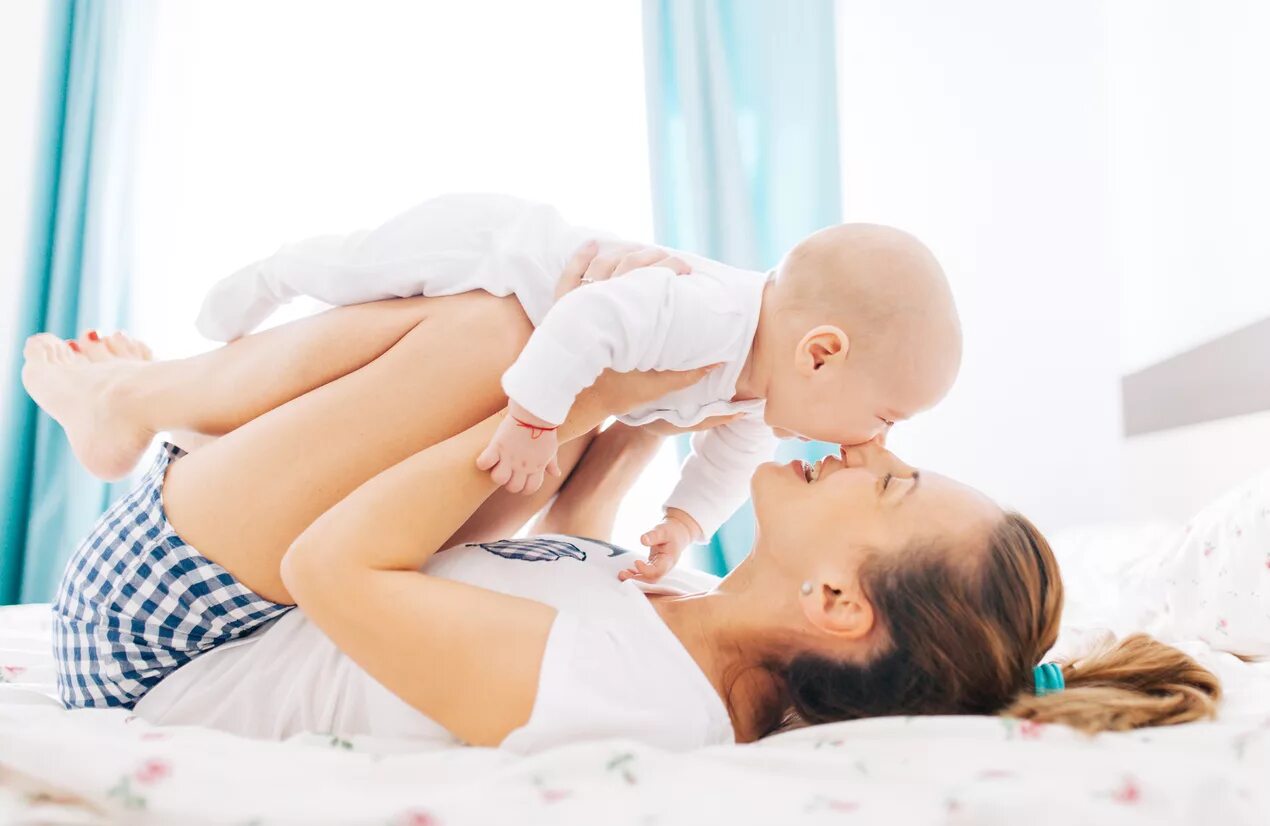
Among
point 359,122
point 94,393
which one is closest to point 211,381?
point 94,393

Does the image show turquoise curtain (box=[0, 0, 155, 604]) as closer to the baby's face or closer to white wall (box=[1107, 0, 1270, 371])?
the baby's face

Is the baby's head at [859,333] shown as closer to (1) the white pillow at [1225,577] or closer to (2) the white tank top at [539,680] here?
(2) the white tank top at [539,680]

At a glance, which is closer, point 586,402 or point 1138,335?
point 586,402

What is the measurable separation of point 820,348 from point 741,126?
212cm

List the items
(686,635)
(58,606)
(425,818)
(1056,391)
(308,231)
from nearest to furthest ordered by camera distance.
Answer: (425,818) < (686,635) < (58,606) < (1056,391) < (308,231)

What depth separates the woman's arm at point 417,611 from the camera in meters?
0.88

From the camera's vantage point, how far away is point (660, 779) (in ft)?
2.53

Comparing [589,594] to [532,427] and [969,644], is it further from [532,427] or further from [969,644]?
[969,644]

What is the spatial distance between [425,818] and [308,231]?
2.89 m

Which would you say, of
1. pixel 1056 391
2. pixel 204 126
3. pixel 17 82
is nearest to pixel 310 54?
pixel 204 126

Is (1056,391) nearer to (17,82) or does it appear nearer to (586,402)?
(586,402)

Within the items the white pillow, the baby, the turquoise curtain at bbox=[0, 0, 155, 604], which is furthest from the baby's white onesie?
the turquoise curtain at bbox=[0, 0, 155, 604]

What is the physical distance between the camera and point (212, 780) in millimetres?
750

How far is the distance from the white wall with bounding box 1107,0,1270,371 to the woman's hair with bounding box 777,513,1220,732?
3.98 feet
